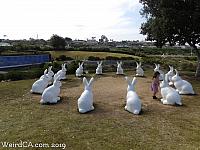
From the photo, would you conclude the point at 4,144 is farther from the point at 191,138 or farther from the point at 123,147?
the point at 191,138

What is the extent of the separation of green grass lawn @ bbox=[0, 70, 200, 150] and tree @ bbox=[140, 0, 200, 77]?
11129mm

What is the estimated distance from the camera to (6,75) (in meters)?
24.8

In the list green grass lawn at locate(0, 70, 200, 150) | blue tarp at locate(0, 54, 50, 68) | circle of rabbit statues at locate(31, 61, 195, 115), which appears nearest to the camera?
green grass lawn at locate(0, 70, 200, 150)

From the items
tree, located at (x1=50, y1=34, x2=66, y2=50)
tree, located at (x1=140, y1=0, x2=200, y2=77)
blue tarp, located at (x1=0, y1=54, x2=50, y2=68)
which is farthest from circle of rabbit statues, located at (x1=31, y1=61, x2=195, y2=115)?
tree, located at (x1=50, y1=34, x2=66, y2=50)

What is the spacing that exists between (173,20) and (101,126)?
16.3 m

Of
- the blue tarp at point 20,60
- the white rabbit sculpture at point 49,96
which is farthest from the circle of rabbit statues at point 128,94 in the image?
the blue tarp at point 20,60

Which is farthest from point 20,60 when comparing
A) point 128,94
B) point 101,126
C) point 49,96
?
point 101,126

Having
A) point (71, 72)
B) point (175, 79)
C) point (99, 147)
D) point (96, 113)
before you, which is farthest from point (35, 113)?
point (71, 72)

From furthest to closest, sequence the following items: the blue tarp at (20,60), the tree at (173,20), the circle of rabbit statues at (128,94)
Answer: the blue tarp at (20,60) < the tree at (173,20) < the circle of rabbit statues at (128,94)

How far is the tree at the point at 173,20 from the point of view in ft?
83.3

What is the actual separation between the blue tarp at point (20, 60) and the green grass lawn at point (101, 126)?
55.7 ft

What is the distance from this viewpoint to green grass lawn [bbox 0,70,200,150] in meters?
9.97

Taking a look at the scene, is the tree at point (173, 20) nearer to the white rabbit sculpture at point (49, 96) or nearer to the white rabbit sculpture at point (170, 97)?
the white rabbit sculpture at point (170, 97)

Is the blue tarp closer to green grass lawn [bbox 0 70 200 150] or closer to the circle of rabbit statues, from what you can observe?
the circle of rabbit statues
